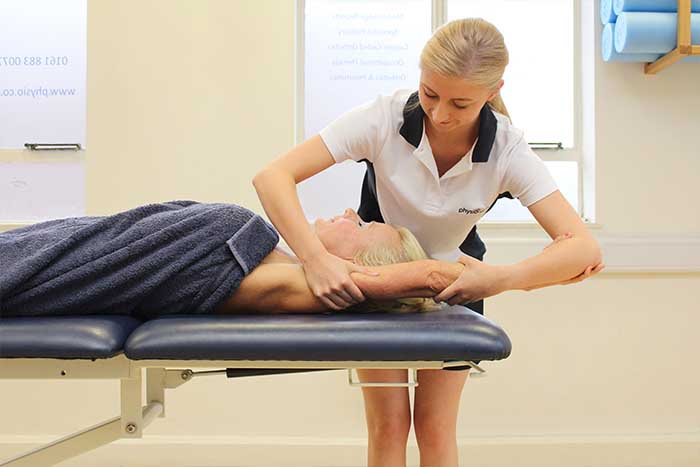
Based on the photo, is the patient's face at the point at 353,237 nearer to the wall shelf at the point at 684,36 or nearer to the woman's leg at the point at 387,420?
the woman's leg at the point at 387,420

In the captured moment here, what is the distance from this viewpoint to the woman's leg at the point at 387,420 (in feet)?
4.76

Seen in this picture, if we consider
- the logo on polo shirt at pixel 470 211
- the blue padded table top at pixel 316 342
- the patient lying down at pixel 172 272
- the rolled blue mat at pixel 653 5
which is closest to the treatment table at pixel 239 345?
the blue padded table top at pixel 316 342

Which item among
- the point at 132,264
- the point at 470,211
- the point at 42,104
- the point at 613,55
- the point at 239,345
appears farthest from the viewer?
Answer: the point at 42,104

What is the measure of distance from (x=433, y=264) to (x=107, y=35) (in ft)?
5.33

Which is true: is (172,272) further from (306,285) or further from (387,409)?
(387,409)

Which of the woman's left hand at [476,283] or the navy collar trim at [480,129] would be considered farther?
the navy collar trim at [480,129]

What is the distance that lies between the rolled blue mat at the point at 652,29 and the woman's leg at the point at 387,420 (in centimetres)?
141

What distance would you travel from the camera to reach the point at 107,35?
7.63 ft

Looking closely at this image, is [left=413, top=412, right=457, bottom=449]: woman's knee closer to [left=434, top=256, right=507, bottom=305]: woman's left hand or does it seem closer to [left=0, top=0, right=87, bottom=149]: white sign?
[left=434, top=256, right=507, bottom=305]: woman's left hand

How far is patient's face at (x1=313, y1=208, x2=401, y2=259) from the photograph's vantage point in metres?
1.32

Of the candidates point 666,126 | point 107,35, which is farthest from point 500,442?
point 107,35

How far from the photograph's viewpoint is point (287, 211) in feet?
4.04

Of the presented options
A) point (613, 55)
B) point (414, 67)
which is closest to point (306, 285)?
point (414, 67)

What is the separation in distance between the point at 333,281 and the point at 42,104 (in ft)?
5.79
